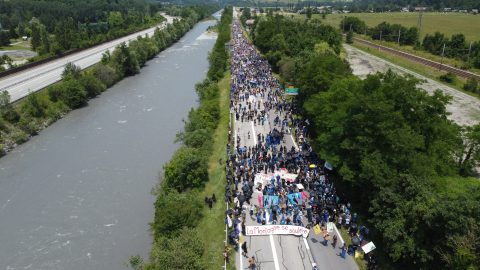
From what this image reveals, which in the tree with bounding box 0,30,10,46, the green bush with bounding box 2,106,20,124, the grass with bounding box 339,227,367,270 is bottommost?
the grass with bounding box 339,227,367,270

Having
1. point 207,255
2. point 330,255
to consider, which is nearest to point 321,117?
point 330,255

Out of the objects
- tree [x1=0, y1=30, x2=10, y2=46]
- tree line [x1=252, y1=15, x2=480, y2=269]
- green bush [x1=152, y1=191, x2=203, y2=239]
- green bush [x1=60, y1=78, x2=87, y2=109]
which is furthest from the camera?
tree [x1=0, y1=30, x2=10, y2=46]

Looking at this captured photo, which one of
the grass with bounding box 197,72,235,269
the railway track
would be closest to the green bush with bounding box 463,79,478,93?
the railway track

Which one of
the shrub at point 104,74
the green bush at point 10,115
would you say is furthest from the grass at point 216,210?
the shrub at point 104,74

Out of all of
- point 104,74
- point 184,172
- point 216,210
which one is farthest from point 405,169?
point 104,74

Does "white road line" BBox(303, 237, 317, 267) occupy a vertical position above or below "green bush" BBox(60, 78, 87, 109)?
below

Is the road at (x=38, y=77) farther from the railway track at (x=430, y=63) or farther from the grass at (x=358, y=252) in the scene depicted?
the railway track at (x=430, y=63)

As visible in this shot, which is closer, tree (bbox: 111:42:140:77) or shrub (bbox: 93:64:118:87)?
shrub (bbox: 93:64:118:87)

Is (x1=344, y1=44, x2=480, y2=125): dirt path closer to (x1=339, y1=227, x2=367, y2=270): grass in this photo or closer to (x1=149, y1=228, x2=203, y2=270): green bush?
(x1=339, y1=227, x2=367, y2=270): grass
